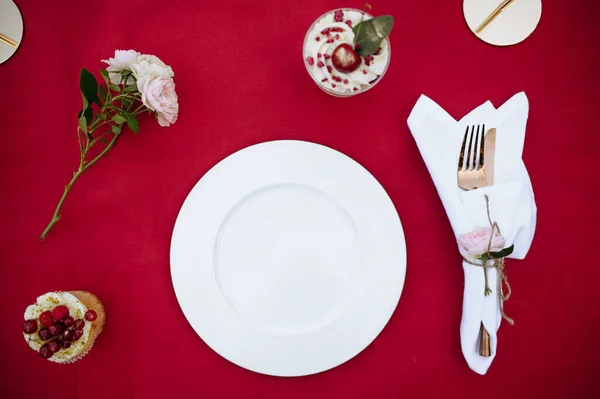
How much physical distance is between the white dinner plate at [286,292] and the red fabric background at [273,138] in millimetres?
68

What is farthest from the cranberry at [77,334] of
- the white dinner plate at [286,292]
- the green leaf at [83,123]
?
the green leaf at [83,123]

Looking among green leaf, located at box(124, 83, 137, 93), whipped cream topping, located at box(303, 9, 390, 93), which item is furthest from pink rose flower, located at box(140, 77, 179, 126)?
whipped cream topping, located at box(303, 9, 390, 93)

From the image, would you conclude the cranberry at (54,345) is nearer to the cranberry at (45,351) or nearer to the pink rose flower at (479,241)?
the cranberry at (45,351)

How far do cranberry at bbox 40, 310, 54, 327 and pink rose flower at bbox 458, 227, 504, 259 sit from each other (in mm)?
813

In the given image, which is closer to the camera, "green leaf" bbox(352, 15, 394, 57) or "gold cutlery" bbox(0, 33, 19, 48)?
"green leaf" bbox(352, 15, 394, 57)

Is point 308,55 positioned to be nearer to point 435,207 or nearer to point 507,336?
point 435,207

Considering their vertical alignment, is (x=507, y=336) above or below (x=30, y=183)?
below

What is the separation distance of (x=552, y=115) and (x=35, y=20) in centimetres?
116

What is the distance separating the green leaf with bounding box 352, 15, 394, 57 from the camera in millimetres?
647

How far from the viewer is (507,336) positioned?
0.81 m

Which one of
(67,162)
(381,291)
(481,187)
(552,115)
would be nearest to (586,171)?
(552,115)

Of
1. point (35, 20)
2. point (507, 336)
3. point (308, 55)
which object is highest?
point (35, 20)

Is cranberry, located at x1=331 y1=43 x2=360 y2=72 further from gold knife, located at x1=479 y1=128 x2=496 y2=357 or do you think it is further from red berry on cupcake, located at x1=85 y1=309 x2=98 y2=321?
red berry on cupcake, located at x1=85 y1=309 x2=98 y2=321

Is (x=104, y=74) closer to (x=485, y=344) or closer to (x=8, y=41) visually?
(x=8, y=41)
